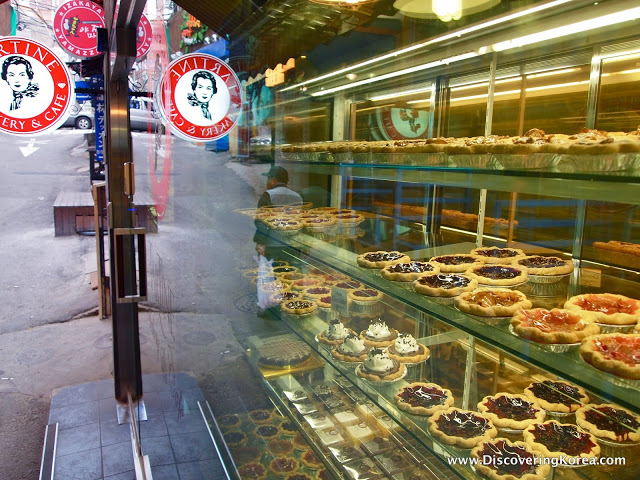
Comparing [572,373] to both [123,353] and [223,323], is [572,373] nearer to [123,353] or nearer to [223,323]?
[223,323]

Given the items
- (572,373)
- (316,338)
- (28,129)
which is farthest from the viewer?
(28,129)

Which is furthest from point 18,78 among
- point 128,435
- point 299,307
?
point 299,307

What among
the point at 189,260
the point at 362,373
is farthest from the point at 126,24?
the point at 362,373

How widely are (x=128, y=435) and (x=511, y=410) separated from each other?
7.49 ft

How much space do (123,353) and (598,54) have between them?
3016 millimetres

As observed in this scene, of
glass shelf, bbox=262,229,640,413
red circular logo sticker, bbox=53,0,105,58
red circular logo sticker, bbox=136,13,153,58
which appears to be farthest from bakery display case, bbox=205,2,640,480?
red circular logo sticker, bbox=53,0,105,58

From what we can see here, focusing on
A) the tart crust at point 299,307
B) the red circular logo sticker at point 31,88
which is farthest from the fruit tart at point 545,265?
the red circular logo sticker at point 31,88

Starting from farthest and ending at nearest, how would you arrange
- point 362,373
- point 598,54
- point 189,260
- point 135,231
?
1. point 189,260
2. point 135,231
3. point 362,373
4. point 598,54

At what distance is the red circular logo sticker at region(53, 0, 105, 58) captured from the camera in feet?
14.4

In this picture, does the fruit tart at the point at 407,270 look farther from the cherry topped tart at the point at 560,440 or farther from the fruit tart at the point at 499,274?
the cherry topped tart at the point at 560,440

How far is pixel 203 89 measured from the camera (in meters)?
2.79

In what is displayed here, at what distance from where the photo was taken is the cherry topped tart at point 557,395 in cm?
168

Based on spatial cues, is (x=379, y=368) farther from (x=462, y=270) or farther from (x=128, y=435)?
(x=128, y=435)

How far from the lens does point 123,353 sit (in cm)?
314
